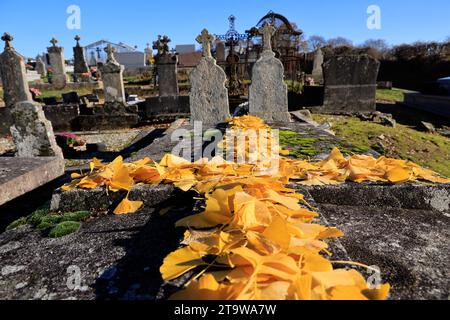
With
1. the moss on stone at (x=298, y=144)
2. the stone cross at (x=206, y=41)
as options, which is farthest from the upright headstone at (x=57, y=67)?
the moss on stone at (x=298, y=144)

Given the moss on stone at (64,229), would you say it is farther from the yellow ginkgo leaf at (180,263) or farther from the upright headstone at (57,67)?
the upright headstone at (57,67)

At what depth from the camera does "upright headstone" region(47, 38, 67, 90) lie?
87.5 feet

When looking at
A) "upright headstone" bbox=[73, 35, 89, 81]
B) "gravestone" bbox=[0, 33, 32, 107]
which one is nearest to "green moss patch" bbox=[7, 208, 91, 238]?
"gravestone" bbox=[0, 33, 32, 107]

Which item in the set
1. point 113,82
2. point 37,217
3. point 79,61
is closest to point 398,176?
point 37,217

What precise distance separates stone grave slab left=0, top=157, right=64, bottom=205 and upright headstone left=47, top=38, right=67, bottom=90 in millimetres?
24103

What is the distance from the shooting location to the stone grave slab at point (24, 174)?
4137mm

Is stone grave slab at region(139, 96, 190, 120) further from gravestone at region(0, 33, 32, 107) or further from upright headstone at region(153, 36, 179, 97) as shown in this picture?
gravestone at region(0, 33, 32, 107)

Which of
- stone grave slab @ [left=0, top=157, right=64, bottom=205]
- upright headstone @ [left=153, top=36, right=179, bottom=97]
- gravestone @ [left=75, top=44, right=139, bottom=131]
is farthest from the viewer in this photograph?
upright headstone @ [left=153, top=36, right=179, bottom=97]

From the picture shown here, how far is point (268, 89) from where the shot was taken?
820cm

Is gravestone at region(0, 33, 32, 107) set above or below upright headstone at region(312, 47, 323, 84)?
below

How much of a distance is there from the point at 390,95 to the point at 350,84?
834 cm

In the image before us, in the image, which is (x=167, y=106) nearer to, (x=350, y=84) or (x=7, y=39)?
(x=7, y=39)

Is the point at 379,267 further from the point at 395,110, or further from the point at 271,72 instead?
the point at 395,110
